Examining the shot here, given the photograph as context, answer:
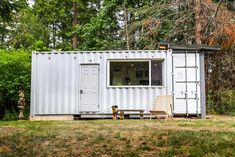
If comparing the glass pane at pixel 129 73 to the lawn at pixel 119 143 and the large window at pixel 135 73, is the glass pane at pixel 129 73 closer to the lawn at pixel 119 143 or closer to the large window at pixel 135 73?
the large window at pixel 135 73

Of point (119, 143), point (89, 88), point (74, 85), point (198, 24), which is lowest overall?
point (119, 143)

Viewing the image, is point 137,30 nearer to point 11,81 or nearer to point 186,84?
point 186,84

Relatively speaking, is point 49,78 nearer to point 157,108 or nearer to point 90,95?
point 90,95

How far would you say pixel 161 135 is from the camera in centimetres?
711

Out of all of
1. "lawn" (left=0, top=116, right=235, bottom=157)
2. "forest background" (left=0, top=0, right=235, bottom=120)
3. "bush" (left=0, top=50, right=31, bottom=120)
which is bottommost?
"lawn" (left=0, top=116, right=235, bottom=157)

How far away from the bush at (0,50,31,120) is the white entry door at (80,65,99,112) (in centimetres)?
296

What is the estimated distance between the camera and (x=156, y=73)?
13.6m

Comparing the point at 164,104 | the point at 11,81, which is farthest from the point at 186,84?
the point at 11,81

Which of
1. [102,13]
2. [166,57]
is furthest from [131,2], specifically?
[166,57]

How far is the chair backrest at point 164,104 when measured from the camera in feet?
41.6

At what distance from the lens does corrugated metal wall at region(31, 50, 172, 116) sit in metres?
13.3

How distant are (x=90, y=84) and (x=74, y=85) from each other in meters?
0.55

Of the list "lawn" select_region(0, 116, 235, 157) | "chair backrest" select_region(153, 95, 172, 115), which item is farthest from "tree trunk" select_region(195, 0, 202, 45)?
"lawn" select_region(0, 116, 235, 157)

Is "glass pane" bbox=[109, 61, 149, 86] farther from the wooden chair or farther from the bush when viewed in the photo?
the bush
